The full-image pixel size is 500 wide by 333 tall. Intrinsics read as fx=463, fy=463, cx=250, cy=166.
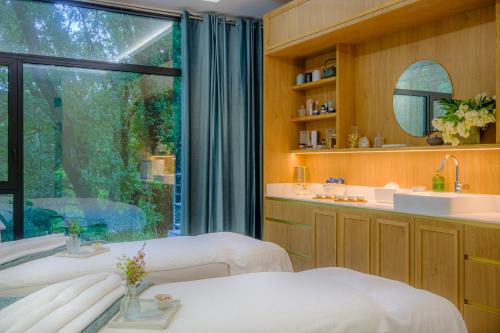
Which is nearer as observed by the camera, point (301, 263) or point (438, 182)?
point (438, 182)

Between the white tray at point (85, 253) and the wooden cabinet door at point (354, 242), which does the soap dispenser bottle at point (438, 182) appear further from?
the white tray at point (85, 253)

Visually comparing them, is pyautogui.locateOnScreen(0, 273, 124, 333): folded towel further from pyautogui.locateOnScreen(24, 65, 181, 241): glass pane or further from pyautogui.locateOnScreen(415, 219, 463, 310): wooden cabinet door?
pyautogui.locateOnScreen(24, 65, 181, 241): glass pane

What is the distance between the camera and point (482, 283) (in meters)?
→ 2.73

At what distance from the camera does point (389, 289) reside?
211 cm

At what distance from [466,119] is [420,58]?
2.74 ft

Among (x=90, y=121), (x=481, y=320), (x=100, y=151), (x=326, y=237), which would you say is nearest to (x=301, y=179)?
(x=326, y=237)

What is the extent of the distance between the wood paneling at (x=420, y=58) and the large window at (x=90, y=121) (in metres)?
1.93

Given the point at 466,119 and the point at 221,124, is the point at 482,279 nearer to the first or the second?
the point at 466,119

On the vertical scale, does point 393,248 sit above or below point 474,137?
below

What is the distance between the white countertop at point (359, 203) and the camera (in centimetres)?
285

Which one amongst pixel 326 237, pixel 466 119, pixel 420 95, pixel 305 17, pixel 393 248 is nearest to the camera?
pixel 466 119

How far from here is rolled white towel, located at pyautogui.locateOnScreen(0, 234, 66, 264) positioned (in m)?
2.77

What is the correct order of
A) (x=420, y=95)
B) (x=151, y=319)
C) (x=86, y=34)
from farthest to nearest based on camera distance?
(x=86, y=34)
(x=420, y=95)
(x=151, y=319)

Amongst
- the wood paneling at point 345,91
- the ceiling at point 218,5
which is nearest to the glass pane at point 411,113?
the wood paneling at point 345,91
